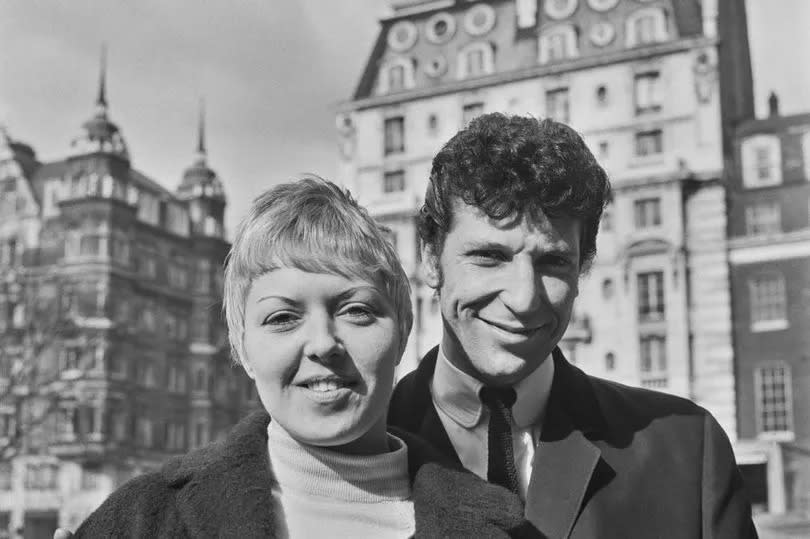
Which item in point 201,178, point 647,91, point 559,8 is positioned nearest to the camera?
point 647,91

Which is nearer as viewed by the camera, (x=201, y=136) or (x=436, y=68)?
(x=436, y=68)

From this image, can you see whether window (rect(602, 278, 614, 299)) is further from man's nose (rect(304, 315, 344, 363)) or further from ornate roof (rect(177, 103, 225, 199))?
man's nose (rect(304, 315, 344, 363))

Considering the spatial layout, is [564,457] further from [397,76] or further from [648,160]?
[397,76]

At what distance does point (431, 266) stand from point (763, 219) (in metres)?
30.1

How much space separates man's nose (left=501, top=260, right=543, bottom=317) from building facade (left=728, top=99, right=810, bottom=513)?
25525mm

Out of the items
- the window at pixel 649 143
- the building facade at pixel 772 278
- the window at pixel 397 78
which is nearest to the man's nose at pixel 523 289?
the building facade at pixel 772 278

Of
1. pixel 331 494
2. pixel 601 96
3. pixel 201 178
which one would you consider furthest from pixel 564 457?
pixel 201 178

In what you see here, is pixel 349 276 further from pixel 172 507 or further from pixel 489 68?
pixel 489 68

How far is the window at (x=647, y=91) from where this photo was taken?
32.6 meters

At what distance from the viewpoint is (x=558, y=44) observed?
3441 cm

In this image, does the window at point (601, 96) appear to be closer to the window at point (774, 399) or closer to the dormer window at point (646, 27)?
the dormer window at point (646, 27)

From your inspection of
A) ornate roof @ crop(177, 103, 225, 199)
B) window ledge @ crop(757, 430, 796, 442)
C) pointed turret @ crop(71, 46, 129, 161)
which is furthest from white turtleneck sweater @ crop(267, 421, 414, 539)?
ornate roof @ crop(177, 103, 225, 199)

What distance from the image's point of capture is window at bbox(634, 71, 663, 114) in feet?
107

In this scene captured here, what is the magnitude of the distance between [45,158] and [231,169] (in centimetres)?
857
